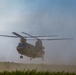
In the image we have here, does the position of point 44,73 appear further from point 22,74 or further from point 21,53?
point 21,53

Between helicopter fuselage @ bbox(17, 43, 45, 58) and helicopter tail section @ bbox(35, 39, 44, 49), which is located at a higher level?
helicopter tail section @ bbox(35, 39, 44, 49)

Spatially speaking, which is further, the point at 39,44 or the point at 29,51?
the point at 39,44

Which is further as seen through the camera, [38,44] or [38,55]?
[38,44]

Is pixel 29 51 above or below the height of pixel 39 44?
below

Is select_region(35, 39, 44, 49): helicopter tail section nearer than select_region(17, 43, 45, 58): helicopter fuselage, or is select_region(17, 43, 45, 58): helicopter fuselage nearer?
select_region(17, 43, 45, 58): helicopter fuselage

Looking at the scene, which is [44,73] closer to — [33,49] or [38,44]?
[33,49]

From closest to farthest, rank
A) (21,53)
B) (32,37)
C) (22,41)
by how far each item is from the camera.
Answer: (21,53) < (22,41) < (32,37)

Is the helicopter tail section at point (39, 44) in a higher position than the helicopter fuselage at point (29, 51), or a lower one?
higher

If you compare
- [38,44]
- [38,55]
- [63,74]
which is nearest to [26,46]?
[38,55]

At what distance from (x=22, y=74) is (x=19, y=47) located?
50562 millimetres

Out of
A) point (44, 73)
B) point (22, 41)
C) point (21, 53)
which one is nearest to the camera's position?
point (44, 73)

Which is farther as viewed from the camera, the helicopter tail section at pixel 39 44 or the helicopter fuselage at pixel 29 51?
the helicopter tail section at pixel 39 44

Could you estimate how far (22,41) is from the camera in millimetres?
77688

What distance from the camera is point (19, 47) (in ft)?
238
